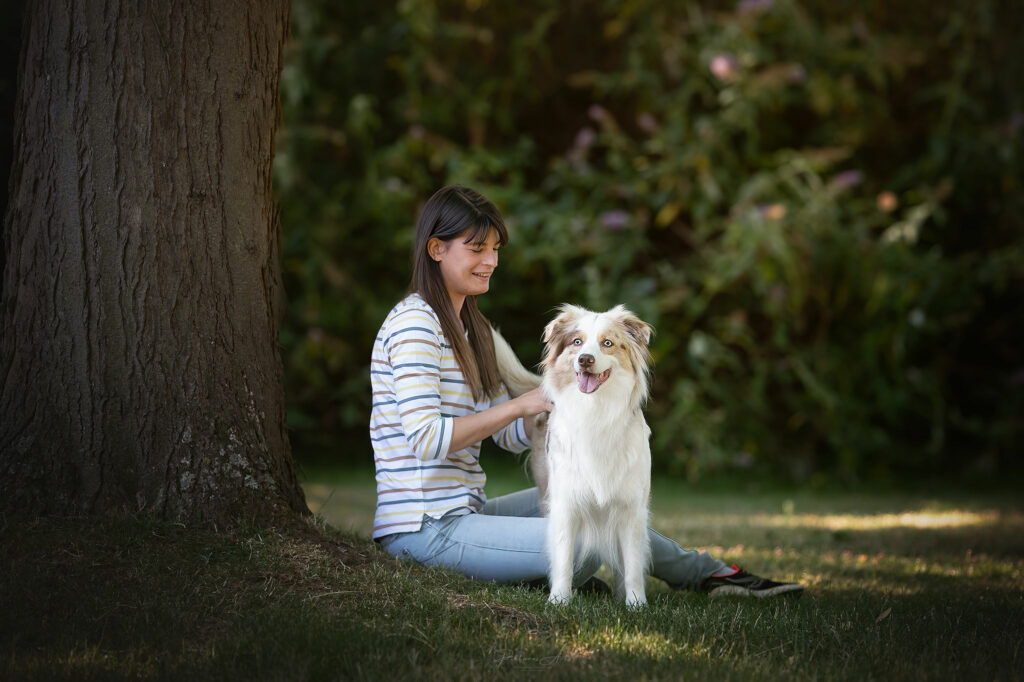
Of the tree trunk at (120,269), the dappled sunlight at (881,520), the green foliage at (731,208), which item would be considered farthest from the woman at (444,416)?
the green foliage at (731,208)

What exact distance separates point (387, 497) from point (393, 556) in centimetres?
22

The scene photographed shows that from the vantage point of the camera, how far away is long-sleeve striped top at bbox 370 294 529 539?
3332mm

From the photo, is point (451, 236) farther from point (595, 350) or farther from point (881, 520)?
point (881, 520)

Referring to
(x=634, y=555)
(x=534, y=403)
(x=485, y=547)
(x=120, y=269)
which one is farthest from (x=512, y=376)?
(x=120, y=269)

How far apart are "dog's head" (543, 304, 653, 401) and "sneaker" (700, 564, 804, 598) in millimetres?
877

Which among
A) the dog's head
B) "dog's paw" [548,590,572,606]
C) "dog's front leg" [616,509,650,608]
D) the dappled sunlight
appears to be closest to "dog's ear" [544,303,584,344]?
the dog's head

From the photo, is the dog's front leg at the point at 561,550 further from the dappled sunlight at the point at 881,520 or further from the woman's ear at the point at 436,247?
the dappled sunlight at the point at 881,520

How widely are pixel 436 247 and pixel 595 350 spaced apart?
2.44 ft

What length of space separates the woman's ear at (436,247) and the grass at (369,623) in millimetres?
1093

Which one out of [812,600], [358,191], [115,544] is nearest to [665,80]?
[358,191]

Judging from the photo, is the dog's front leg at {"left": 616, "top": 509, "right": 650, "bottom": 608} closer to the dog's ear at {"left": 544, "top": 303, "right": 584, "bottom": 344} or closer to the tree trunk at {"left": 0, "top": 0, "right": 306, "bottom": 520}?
the dog's ear at {"left": 544, "top": 303, "right": 584, "bottom": 344}

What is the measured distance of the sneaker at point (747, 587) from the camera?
3738 millimetres

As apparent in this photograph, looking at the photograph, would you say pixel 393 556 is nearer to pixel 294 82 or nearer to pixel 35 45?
pixel 35 45

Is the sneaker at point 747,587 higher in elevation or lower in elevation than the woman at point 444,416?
lower
